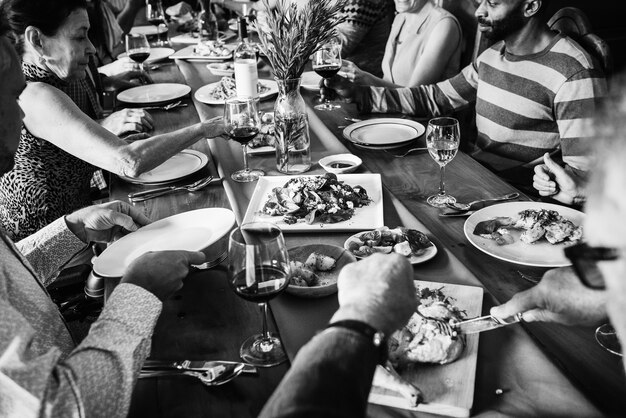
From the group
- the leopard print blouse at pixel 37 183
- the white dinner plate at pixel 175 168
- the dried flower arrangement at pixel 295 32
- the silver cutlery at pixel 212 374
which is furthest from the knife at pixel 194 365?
the leopard print blouse at pixel 37 183

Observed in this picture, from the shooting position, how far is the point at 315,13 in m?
1.64

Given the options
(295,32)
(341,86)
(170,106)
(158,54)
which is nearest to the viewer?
(295,32)

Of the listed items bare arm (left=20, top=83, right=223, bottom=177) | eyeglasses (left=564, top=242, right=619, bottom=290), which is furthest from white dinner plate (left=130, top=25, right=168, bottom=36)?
eyeglasses (left=564, top=242, right=619, bottom=290)

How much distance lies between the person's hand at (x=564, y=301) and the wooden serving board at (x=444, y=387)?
0.11m

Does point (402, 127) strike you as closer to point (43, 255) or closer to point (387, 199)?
point (387, 199)

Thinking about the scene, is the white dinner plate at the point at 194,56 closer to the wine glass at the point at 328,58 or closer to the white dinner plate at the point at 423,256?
the wine glass at the point at 328,58

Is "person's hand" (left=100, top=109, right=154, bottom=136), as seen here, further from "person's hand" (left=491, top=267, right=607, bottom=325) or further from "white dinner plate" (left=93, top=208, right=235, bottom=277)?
"person's hand" (left=491, top=267, right=607, bottom=325)

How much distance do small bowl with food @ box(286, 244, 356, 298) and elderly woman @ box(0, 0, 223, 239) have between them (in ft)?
2.55

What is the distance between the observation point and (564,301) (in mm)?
888

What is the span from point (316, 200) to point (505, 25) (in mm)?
1117

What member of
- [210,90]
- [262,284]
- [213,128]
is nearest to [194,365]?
[262,284]

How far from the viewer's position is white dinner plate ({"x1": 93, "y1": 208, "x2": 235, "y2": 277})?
4.25 feet

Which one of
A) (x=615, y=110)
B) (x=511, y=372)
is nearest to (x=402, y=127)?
(x=511, y=372)

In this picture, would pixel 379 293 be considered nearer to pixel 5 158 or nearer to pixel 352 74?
pixel 5 158
